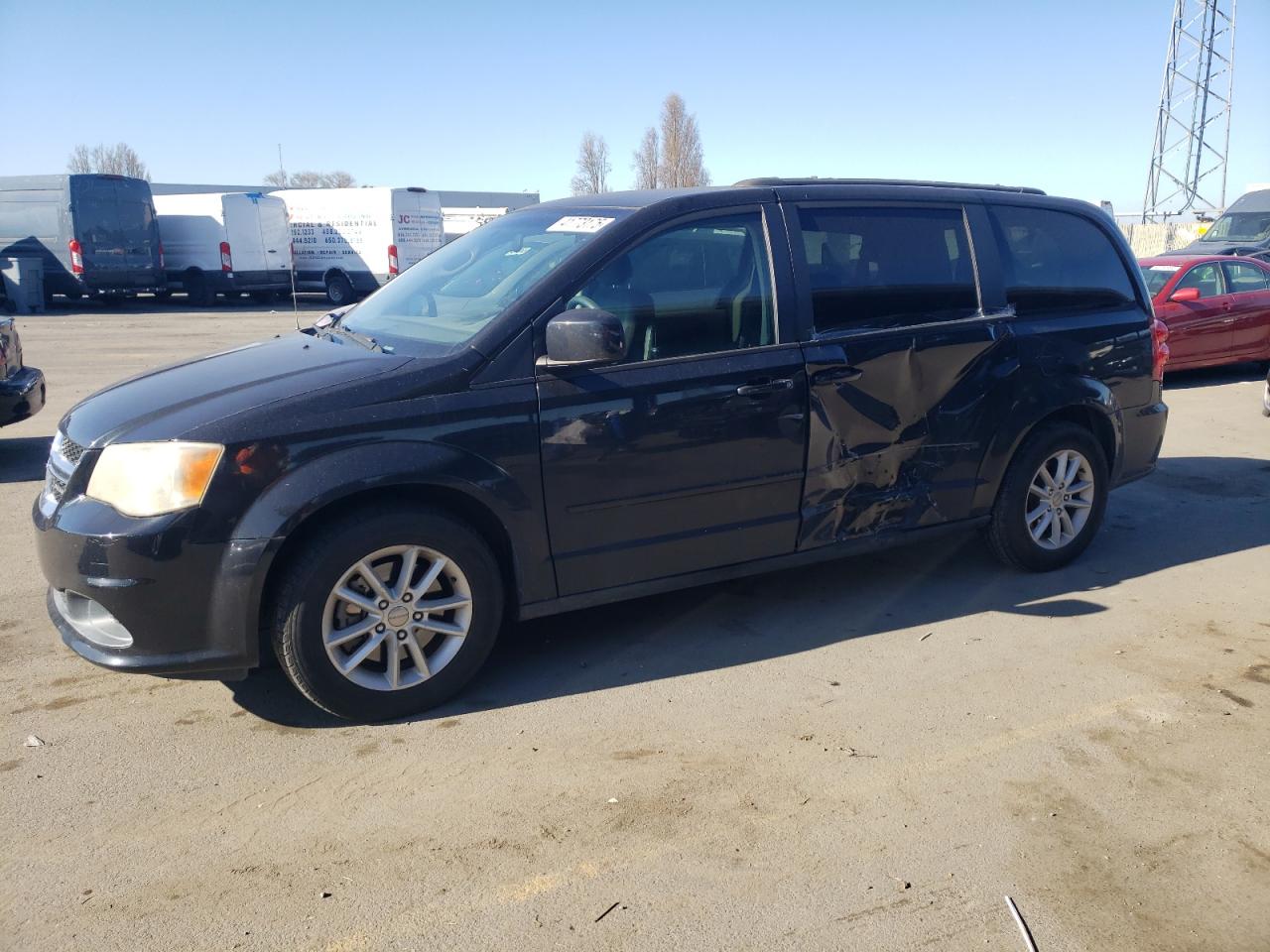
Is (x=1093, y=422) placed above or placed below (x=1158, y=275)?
below

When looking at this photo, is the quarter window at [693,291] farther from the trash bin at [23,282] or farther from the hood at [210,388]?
the trash bin at [23,282]

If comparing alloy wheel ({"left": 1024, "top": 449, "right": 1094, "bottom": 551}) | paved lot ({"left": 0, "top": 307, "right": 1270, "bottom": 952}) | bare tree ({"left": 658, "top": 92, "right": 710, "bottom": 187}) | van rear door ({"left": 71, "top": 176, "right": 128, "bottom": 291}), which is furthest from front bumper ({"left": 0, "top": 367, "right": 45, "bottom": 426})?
bare tree ({"left": 658, "top": 92, "right": 710, "bottom": 187})

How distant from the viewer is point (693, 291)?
4465mm

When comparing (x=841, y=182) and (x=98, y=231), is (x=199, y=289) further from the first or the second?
(x=841, y=182)

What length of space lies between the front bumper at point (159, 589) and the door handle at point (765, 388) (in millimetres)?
1988

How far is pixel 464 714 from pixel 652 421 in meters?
1.35

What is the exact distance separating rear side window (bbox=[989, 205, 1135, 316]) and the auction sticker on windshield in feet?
7.12

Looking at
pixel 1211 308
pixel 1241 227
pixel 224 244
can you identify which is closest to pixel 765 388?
pixel 1211 308

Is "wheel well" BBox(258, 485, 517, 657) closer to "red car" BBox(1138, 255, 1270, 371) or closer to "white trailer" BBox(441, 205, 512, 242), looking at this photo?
"red car" BBox(1138, 255, 1270, 371)

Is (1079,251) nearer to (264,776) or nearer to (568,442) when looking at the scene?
(568,442)

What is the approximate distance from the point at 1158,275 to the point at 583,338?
10.8m

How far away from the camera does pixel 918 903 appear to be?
294 centimetres

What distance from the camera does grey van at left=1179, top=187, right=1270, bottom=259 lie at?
20.8 metres

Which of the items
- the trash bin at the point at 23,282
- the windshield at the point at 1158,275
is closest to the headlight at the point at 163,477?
the windshield at the point at 1158,275
